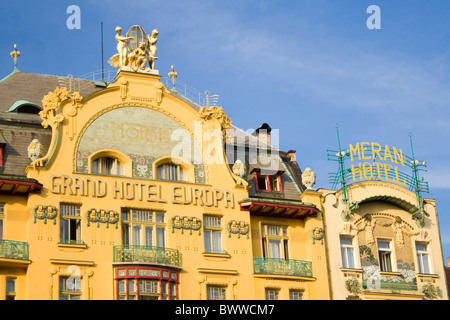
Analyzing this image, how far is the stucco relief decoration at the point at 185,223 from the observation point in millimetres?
53156

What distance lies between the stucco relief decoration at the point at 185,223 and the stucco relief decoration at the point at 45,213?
18.5ft

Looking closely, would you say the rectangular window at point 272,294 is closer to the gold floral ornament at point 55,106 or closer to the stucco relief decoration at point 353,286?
the stucco relief decoration at point 353,286

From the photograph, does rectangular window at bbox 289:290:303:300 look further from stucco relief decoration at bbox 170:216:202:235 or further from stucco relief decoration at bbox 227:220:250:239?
stucco relief decoration at bbox 170:216:202:235

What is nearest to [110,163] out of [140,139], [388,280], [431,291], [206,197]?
[140,139]

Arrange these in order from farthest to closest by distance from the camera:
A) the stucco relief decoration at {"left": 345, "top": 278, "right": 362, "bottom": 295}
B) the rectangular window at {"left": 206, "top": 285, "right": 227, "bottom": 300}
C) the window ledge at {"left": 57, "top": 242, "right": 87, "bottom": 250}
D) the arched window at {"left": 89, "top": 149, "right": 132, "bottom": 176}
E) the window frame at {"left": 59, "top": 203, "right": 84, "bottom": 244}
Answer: the stucco relief decoration at {"left": 345, "top": 278, "right": 362, "bottom": 295}
the arched window at {"left": 89, "top": 149, "right": 132, "bottom": 176}
the rectangular window at {"left": 206, "top": 285, "right": 227, "bottom": 300}
the window frame at {"left": 59, "top": 203, "right": 84, "bottom": 244}
the window ledge at {"left": 57, "top": 242, "right": 87, "bottom": 250}

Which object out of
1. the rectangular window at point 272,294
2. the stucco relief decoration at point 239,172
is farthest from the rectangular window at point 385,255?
the stucco relief decoration at point 239,172

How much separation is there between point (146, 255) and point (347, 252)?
10.7m

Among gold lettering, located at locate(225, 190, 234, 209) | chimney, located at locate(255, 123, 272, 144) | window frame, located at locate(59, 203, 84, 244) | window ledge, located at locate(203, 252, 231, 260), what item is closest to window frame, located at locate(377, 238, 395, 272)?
gold lettering, located at locate(225, 190, 234, 209)

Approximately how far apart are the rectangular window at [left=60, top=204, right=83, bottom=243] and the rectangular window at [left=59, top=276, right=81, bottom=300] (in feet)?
6.08

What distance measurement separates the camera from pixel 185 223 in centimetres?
5338

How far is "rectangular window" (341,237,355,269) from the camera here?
55.8 meters

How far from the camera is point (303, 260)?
55.1m

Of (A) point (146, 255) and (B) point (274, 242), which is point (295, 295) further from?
(A) point (146, 255)
